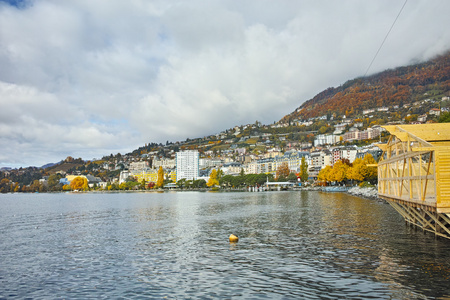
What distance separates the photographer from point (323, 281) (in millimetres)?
15633

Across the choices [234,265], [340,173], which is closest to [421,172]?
[234,265]

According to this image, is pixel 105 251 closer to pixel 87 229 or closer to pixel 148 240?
pixel 148 240

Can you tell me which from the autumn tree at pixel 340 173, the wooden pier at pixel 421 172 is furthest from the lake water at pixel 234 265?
the autumn tree at pixel 340 173

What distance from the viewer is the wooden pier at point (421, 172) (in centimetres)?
1681

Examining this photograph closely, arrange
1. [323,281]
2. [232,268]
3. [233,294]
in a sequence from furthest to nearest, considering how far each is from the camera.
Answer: [232,268] → [323,281] → [233,294]

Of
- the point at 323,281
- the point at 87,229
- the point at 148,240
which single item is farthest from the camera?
the point at 87,229

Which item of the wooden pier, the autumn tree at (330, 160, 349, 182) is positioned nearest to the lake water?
the wooden pier

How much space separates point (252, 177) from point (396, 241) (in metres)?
173

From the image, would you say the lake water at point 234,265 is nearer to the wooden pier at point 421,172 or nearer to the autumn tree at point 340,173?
the wooden pier at point 421,172

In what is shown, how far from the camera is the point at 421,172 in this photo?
63.2ft

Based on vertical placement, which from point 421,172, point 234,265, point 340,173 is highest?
point 340,173

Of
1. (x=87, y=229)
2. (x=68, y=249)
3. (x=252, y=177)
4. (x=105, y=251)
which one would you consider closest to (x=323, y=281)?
(x=105, y=251)

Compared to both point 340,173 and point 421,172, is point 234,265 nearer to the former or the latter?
point 421,172

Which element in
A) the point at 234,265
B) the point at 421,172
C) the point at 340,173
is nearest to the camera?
the point at 234,265
